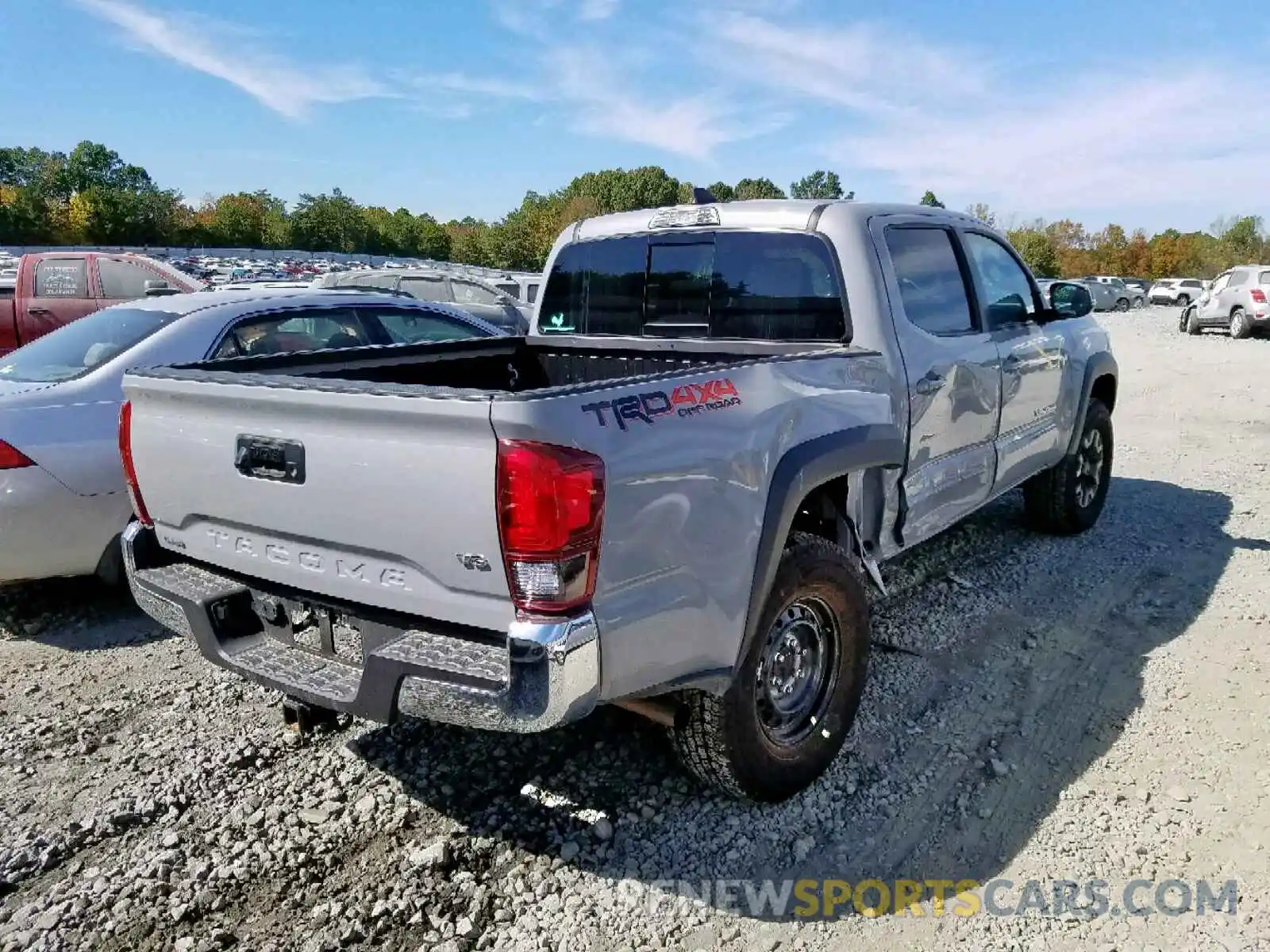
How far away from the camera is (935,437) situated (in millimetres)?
3881

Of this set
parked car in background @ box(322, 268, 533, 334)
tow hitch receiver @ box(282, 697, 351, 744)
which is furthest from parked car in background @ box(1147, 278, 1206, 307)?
tow hitch receiver @ box(282, 697, 351, 744)

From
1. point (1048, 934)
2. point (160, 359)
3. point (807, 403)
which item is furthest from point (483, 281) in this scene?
point (1048, 934)

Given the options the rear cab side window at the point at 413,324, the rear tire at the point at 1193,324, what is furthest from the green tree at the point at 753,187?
the rear cab side window at the point at 413,324

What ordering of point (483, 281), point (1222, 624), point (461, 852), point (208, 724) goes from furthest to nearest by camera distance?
point (483, 281), point (1222, 624), point (208, 724), point (461, 852)

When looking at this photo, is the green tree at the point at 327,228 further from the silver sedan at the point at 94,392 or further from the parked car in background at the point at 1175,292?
the silver sedan at the point at 94,392

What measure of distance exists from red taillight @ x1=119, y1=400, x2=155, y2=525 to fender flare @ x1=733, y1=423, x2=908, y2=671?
2064mm

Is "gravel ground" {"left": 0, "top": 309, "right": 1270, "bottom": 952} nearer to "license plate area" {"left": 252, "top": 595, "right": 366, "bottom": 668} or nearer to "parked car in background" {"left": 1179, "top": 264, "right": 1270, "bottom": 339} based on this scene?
"license plate area" {"left": 252, "top": 595, "right": 366, "bottom": 668}

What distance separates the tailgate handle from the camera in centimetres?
245

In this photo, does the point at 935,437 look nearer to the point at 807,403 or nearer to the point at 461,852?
the point at 807,403

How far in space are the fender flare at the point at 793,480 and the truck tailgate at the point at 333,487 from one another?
828 millimetres

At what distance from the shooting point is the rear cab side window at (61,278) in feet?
30.0

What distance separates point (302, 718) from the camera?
3.19m

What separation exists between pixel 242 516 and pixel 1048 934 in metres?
2.63

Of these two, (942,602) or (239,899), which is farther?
(942,602)
